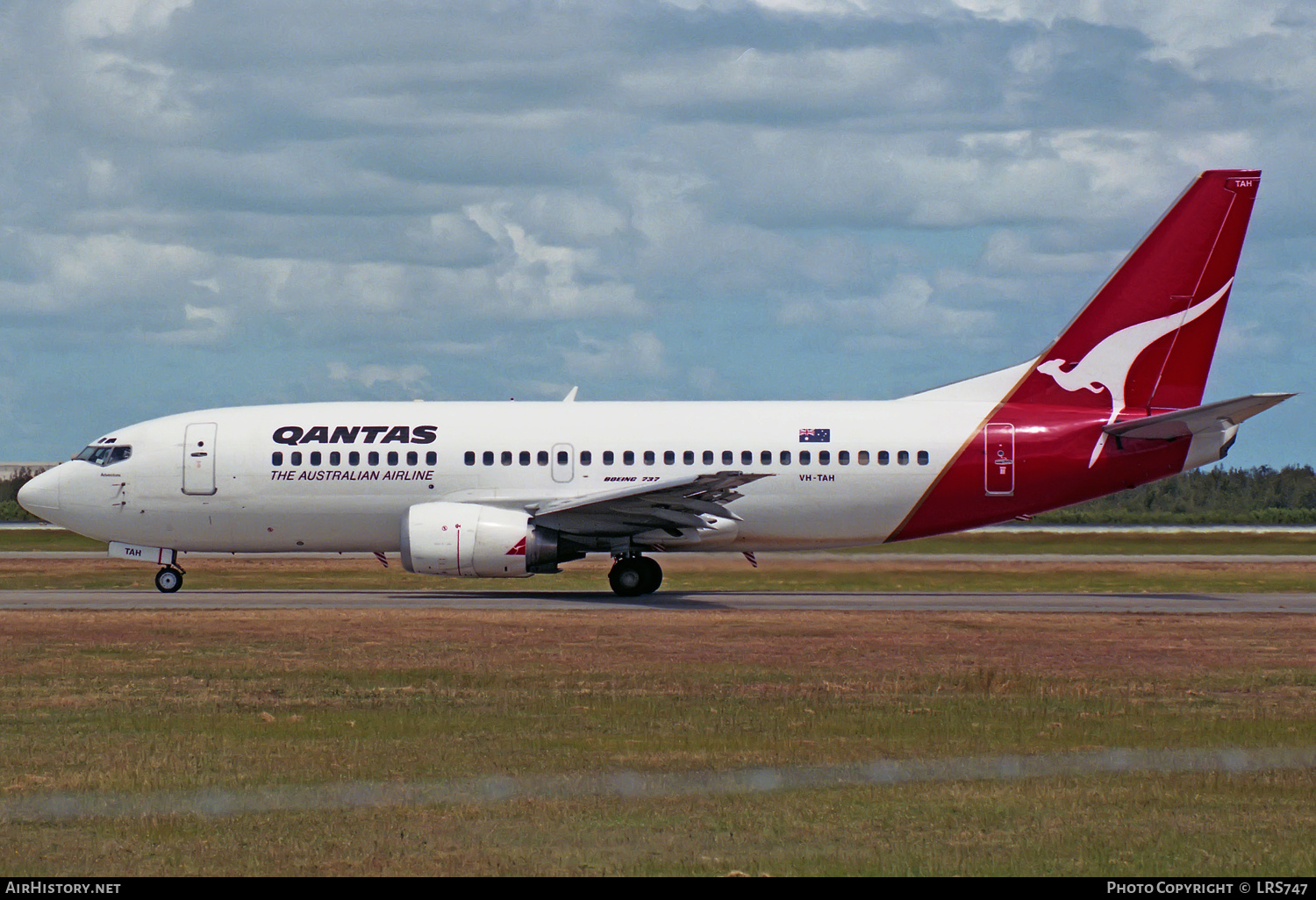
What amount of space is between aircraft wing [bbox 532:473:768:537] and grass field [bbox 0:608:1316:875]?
174 inches

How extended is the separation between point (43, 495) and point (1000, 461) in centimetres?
2078

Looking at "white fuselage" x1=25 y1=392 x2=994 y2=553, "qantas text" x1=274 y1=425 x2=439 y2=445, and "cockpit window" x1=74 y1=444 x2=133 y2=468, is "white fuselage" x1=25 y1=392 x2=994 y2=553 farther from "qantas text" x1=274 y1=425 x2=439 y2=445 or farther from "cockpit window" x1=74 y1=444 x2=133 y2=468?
"cockpit window" x1=74 y1=444 x2=133 y2=468

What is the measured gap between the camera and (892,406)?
33031 millimetres

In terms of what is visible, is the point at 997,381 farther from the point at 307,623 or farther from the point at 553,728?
the point at 553,728

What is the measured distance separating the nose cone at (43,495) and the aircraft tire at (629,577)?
12541mm

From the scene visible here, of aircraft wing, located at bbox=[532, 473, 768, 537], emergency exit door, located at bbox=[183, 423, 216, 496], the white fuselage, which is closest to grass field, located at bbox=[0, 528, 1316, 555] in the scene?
the white fuselage

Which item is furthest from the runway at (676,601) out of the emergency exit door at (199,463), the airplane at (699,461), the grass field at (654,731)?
the grass field at (654,731)

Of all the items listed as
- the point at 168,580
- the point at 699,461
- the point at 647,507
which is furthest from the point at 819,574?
the point at 168,580

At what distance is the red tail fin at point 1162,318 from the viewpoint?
104 feet

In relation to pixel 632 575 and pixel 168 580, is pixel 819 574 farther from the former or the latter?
pixel 168 580

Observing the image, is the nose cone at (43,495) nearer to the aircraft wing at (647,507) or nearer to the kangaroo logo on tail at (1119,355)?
the aircraft wing at (647,507)

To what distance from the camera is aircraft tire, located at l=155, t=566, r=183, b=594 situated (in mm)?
33375
